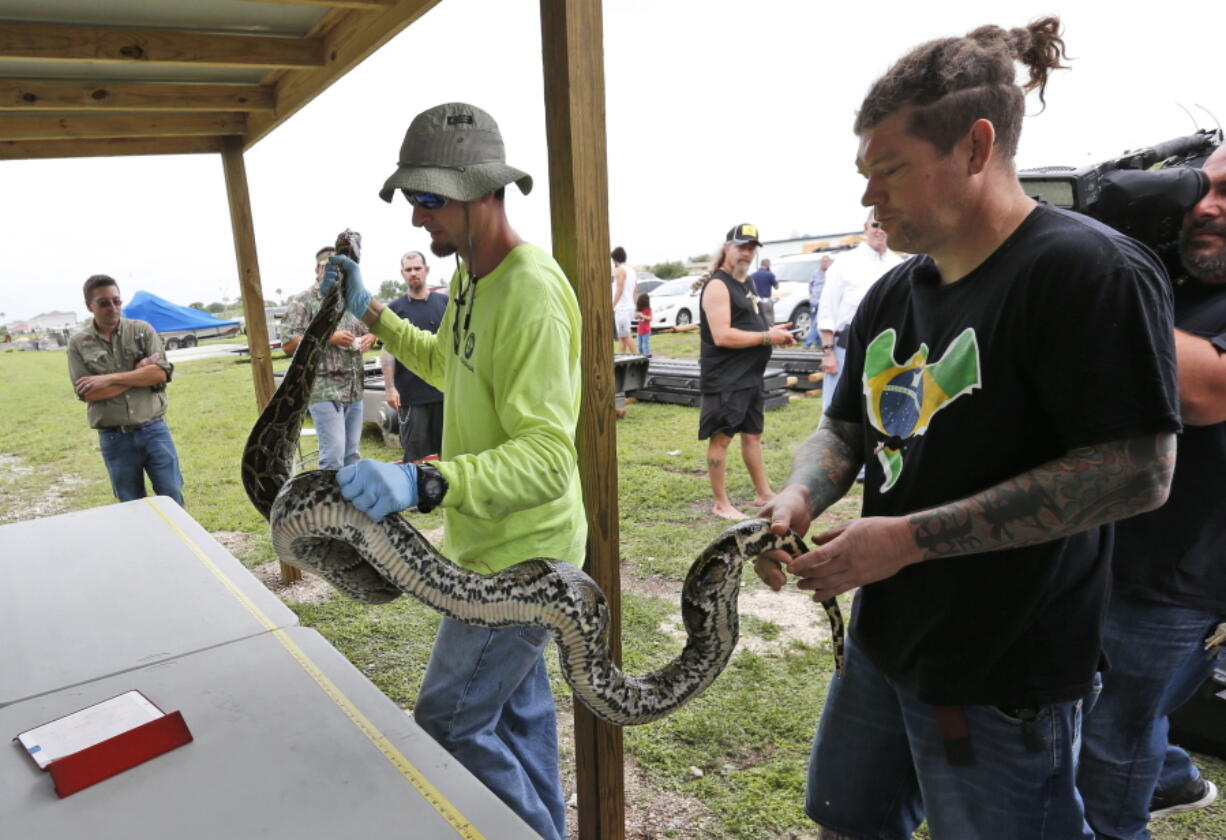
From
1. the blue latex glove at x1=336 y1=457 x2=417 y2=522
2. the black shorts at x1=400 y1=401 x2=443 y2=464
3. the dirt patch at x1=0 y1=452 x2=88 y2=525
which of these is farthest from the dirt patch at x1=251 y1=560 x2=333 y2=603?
the blue latex glove at x1=336 y1=457 x2=417 y2=522

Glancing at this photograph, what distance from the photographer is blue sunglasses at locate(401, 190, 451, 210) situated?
2.12m

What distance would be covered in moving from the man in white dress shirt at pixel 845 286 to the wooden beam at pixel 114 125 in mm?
5244

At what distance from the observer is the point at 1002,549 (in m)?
1.57

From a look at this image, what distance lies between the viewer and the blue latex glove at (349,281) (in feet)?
8.76

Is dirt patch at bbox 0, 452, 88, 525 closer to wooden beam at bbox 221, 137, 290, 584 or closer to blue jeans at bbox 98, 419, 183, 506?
blue jeans at bbox 98, 419, 183, 506

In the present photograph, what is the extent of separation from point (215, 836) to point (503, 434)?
1.18 m

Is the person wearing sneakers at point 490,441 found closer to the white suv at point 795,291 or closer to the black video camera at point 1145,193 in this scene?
the black video camera at point 1145,193

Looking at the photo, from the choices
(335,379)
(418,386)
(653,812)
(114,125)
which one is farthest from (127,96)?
(653,812)

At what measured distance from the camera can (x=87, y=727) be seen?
6.54ft

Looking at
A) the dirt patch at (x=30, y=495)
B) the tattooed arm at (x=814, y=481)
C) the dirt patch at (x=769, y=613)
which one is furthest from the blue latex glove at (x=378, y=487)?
the dirt patch at (x=30, y=495)

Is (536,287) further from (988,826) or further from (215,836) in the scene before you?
(988,826)

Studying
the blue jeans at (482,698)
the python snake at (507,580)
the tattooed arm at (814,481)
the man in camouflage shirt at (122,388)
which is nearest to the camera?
the python snake at (507,580)

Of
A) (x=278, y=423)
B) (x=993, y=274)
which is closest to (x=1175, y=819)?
(x=993, y=274)

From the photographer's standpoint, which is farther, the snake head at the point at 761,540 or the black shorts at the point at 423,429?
the black shorts at the point at 423,429
